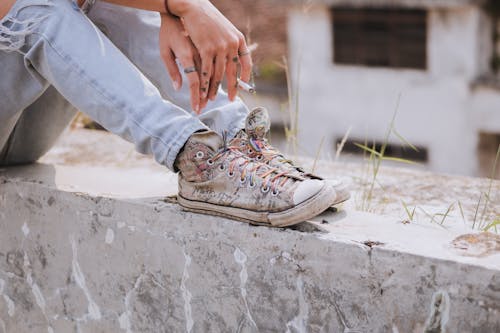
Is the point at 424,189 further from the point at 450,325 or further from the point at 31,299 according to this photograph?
the point at 31,299

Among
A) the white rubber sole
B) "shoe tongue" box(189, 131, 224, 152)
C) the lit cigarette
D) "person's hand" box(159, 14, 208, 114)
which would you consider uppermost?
"person's hand" box(159, 14, 208, 114)

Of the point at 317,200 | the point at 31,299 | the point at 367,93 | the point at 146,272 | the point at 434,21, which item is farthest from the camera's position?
the point at 367,93

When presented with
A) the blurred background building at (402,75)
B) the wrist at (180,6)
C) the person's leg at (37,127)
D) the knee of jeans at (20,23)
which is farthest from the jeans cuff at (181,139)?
the blurred background building at (402,75)

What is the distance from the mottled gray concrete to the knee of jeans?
1.44 ft

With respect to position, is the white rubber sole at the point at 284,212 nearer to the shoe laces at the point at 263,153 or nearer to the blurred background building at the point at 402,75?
the shoe laces at the point at 263,153

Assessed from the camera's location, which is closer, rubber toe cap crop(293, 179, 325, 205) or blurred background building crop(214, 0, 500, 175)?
rubber toe cap crop(293, 179, 325, 205)

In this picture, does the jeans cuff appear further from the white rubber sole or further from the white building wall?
the white building wall

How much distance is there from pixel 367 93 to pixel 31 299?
844 centimetres

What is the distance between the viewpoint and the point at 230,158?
197 cm

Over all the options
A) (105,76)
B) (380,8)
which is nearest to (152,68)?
(105,76)

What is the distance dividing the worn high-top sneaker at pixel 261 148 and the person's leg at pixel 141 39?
148mm

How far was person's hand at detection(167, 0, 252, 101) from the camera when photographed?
191 cm

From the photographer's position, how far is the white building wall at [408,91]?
32.2 feet

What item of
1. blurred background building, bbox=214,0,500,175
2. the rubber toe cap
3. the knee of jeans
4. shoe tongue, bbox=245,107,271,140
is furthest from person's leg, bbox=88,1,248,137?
blurred background building, bbox=214,0,500,175
